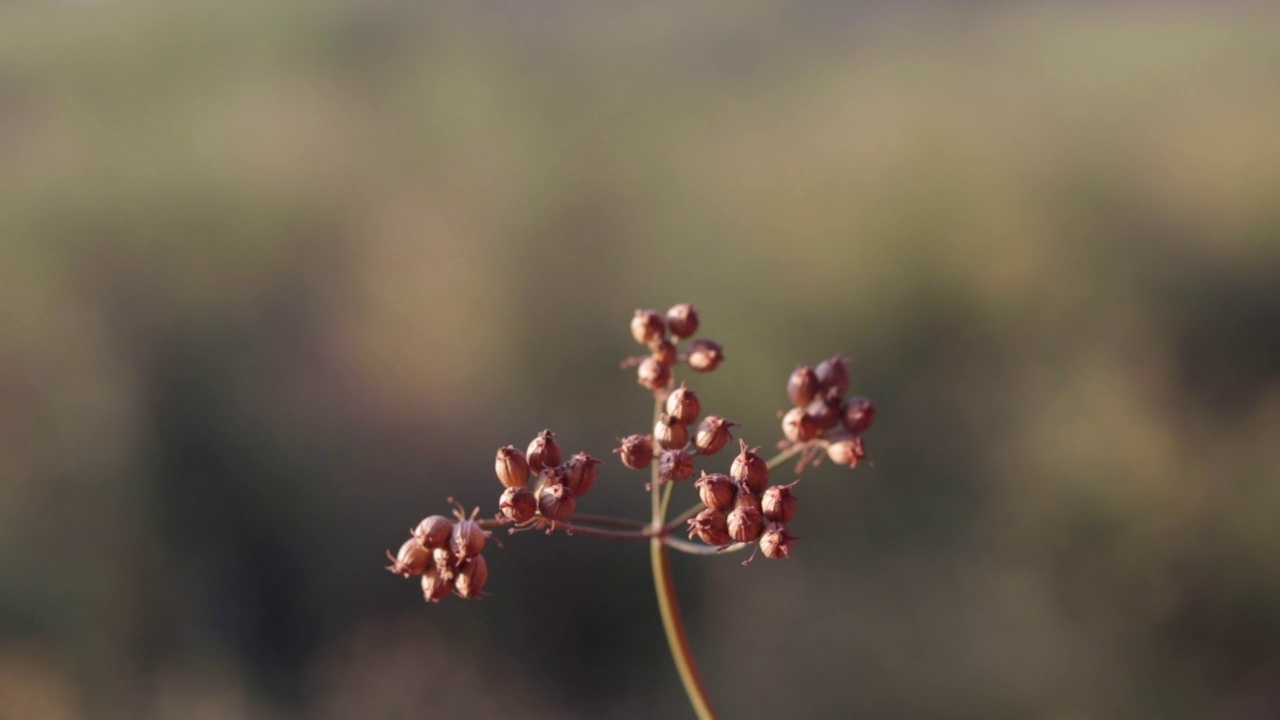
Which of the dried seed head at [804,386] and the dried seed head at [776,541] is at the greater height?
the dried seed head at [804,386]

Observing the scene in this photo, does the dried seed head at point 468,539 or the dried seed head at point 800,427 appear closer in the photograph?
the dried seed head at point 468,539

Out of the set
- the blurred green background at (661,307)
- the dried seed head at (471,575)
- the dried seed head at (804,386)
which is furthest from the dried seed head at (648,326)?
the blurred green background at (661,307)

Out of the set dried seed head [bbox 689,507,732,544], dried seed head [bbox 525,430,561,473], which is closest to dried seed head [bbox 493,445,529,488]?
dried seed head [bbox 525,430,561,473]

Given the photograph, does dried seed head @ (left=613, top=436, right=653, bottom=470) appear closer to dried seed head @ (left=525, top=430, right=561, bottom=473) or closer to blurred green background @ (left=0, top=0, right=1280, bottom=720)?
dried seed head @ (left=525, top=430, right=561, bottom=473)

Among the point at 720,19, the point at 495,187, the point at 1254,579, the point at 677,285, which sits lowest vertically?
the point at 1254,579

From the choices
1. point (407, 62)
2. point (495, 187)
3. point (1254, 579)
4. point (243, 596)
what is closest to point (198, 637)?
point (243, 596)

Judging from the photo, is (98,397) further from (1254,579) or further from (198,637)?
(1254,579)

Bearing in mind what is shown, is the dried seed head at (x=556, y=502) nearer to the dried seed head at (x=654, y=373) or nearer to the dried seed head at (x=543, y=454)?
the dried seed head at (x=543, y=454)
